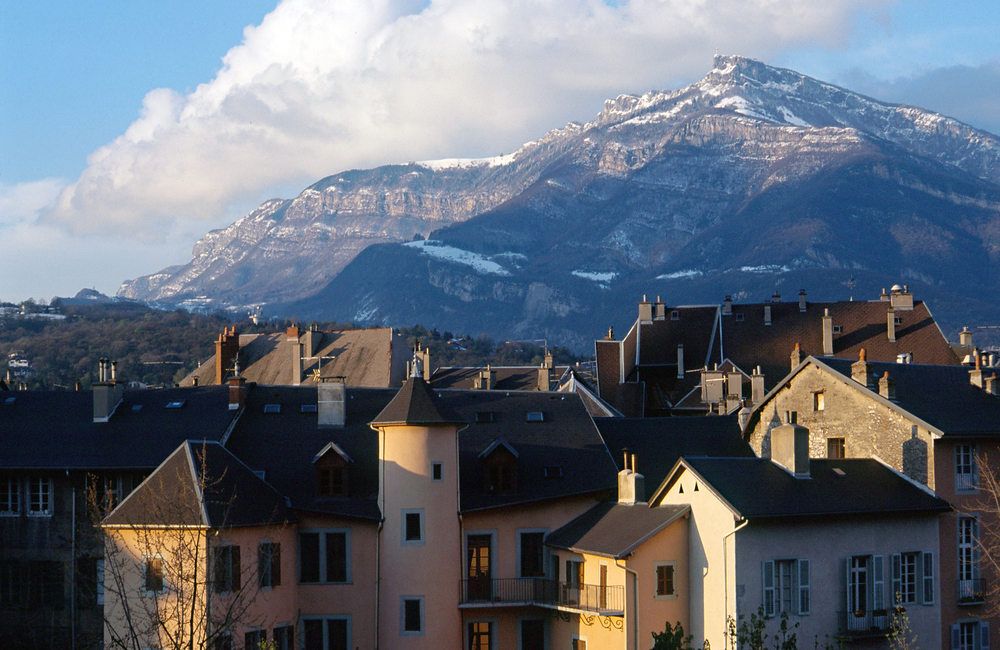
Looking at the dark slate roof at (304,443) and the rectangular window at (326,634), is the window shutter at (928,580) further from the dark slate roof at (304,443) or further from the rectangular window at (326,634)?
the rectangular window at (326,634)

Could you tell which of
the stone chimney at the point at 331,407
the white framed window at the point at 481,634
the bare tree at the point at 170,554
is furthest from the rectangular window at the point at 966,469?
the bare tree at the point at 170,554

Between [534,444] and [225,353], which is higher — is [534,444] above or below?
below

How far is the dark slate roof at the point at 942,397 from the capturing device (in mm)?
46625

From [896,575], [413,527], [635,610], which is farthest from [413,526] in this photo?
[896,575]

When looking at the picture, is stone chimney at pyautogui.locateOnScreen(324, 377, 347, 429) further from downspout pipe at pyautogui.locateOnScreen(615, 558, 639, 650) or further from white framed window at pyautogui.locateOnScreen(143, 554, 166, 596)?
downspout pipe at pyautogui.locateOnScreen(615, 558, 639, 650)

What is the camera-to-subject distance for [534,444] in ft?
174

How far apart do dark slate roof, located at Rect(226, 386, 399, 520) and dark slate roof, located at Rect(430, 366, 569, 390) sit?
42.0 metres

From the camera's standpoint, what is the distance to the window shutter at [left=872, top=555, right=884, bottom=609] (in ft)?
147

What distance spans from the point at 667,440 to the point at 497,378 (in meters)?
45.1

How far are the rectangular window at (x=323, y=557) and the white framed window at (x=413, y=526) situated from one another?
2.31m

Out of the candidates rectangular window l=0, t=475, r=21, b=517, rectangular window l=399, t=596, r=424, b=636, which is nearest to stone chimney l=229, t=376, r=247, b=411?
rectangular window l=0, t=475, r=21, b=517

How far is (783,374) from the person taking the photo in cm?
8544

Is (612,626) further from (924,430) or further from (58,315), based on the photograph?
(58,315)

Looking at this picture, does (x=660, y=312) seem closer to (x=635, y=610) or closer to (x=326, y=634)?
(x=635, y=610)
